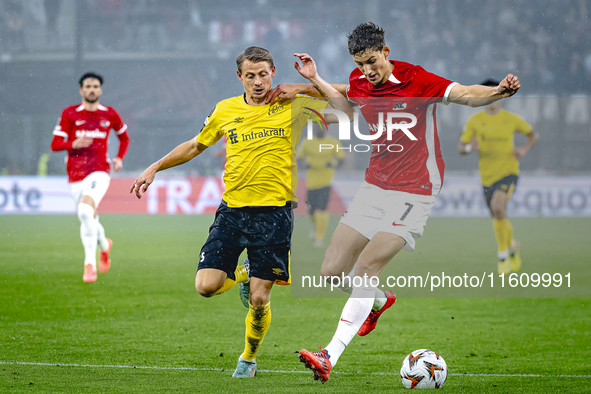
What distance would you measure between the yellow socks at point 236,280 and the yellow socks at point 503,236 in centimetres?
499

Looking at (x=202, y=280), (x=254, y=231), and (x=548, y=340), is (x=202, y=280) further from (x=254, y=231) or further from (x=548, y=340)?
(x=548, y=340)

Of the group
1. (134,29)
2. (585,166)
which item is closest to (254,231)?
(585,166)

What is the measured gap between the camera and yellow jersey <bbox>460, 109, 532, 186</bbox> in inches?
346

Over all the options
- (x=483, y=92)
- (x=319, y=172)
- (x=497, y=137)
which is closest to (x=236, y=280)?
(x=483, y=92)

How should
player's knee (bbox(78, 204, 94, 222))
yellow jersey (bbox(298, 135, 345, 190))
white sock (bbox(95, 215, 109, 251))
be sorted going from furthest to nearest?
yellow jersey (bbox(298, 135, 345, 190)) → white sock (bbox(95, 215, 109, 251)) → player's knee (bbox(78, 204, 94, 222))

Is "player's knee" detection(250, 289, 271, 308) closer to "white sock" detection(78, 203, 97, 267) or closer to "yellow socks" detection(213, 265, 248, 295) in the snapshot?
"yellow socks" detection(213, 265, 248, 295)

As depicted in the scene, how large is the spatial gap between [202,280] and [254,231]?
1.37ft

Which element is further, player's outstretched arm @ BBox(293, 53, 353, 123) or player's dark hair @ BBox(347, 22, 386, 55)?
player's outstretched arm @ BBox(293, 53, 353, 123)

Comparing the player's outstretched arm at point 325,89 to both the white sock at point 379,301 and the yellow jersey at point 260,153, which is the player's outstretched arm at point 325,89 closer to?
the yellow jersey at point 260,153

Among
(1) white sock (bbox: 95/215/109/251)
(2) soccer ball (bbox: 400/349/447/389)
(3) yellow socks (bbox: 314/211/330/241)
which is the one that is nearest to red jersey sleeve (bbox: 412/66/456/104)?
(2) soccer ball (bbox: 400/349/447/389)

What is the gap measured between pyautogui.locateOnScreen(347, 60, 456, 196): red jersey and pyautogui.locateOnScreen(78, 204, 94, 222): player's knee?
4449 mm

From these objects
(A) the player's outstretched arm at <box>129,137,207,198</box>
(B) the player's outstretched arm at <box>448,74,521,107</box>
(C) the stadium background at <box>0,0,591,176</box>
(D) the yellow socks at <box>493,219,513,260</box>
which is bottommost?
(D) the yellow socks at <box>493,219,513,260</box>

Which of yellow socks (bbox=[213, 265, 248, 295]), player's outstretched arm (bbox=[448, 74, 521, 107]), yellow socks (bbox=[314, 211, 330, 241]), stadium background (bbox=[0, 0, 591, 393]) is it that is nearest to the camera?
player's outstretched arm (bbox=[448, 74, 521, 107])

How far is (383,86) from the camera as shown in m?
4.26
